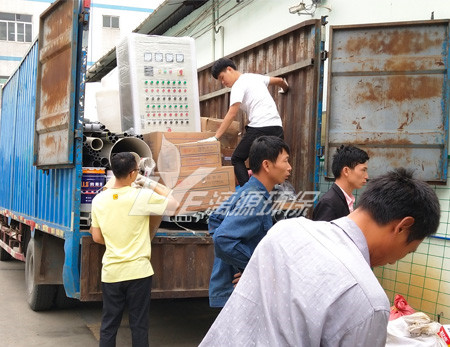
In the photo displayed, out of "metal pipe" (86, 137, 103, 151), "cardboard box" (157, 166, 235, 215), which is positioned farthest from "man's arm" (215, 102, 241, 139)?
"metal pipe" (86, 137, 103, 151)

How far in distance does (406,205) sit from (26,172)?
200 inches

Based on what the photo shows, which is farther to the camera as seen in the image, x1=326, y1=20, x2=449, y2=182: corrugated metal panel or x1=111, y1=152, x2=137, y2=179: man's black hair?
x1=326, y1=20, x2=449, y2=182: corrugated metal panel

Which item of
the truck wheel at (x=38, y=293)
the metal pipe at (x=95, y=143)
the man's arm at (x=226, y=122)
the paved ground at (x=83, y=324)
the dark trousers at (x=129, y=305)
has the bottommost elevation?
the paved ground at (x=83, y=324)

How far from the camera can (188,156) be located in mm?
3941

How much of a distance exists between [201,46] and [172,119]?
18.0ft

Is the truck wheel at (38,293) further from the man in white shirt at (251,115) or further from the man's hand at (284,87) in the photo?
the man's hand at (284,87)

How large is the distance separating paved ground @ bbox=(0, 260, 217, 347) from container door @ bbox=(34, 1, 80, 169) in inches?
59.7

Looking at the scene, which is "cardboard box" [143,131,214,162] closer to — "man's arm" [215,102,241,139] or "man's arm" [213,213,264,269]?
"man's arm" [215,102,241,139]

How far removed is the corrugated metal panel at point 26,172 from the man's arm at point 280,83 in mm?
2038

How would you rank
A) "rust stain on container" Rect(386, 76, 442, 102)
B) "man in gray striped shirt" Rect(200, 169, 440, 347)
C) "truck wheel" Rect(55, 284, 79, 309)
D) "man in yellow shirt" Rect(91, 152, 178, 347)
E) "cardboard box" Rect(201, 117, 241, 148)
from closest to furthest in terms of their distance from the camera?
"man in gray striped shirt" Rect(200, 169, 440, 347) → "man in yellow shirt" Rect(91, 152, 178, 347) → "rust stain on container" Rect(386, 76, 442, 102) → "cardboard box" Rect(201, 117, 241, 148) → "truck wheel" Rect(55, 284, 79, 309)

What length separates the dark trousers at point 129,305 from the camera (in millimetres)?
3301

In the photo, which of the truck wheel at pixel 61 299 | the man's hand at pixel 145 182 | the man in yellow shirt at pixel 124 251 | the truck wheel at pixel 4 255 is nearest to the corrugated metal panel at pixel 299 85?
the man's hand at pixel 145 182

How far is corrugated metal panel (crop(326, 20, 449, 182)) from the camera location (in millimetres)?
4391

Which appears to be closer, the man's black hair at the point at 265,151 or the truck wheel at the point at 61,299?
the man's black hair at the point at 265,151
